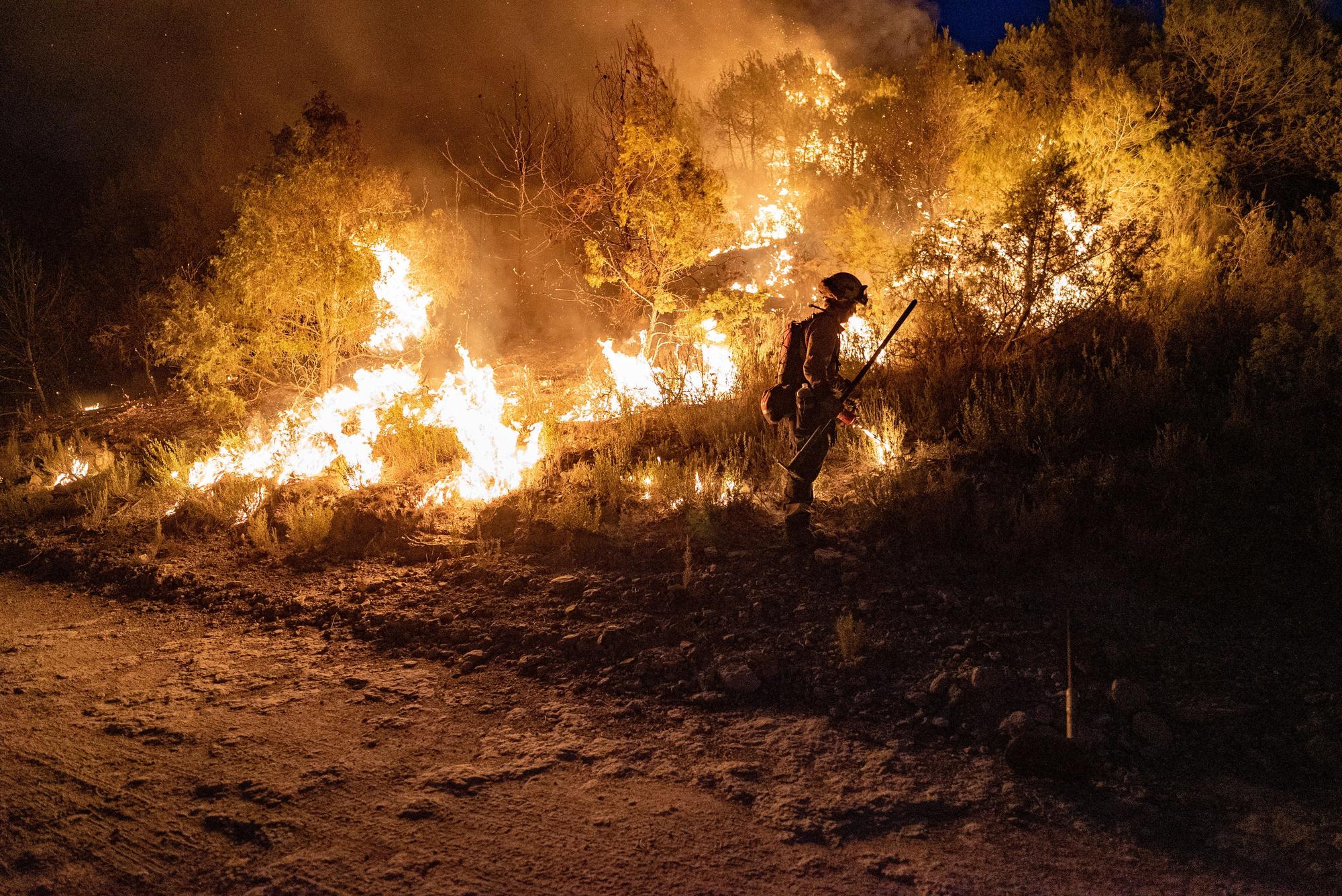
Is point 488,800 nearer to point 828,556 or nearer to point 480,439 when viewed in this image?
point 828,556

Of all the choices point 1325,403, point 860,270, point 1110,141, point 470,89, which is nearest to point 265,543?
point 1325,403

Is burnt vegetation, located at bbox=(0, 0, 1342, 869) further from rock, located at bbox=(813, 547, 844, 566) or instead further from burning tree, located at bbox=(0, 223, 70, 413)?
burning tree, located at bbox=(0, 223, 70, 413)

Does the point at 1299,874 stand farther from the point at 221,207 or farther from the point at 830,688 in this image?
the point at 221,207

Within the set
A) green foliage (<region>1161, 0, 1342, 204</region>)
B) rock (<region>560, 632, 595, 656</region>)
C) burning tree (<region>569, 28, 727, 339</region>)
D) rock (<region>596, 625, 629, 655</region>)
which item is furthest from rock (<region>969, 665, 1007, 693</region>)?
green foliage (<region>1161, 0, 1342, 204</region>)

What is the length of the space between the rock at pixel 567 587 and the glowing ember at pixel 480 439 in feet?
6.46

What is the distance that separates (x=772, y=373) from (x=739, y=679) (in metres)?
5.78

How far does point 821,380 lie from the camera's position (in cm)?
621

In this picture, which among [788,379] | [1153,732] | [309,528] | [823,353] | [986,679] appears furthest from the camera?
[309,528]

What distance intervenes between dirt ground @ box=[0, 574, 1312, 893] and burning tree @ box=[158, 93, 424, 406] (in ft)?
19.5

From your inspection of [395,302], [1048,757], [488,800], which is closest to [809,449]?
[1048,757]

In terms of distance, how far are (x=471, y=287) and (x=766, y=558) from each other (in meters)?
13.6

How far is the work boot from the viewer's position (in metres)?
6.00

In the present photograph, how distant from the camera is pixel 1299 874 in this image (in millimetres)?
2963

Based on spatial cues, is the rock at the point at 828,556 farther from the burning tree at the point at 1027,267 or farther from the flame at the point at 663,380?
the burning tree at the point at 1027,267
